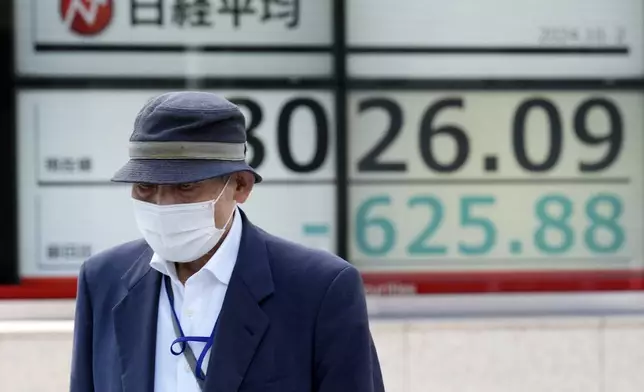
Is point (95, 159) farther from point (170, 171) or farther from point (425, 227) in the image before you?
point (170, 171)

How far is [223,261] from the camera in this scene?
6.13ft

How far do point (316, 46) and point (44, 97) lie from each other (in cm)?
140

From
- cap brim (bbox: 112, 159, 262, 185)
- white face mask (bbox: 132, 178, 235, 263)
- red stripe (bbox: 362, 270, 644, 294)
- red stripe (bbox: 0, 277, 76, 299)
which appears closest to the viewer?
cap brim (bbox: 112, 159, 262, 185)

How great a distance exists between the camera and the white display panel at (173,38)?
450 centimetres

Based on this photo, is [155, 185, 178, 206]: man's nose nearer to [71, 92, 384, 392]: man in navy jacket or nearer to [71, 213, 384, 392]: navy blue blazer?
[71, 92, 384, 392]: man in navy jacket

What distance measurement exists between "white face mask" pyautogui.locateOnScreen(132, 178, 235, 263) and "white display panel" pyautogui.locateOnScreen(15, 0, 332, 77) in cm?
276

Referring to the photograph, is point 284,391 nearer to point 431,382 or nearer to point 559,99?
point 431,382

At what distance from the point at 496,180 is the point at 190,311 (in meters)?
3.16

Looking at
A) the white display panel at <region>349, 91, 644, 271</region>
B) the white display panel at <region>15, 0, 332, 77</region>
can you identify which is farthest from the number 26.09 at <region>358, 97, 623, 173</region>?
the white display panel at <region>15, 0, 332, 77</region>

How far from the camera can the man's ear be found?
188cm

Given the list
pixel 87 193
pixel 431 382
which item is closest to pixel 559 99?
pixel 431 382

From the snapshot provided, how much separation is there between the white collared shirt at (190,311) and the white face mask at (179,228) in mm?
36

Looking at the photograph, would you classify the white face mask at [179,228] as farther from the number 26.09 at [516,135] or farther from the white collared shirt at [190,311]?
the number 26.09 at [516,135]

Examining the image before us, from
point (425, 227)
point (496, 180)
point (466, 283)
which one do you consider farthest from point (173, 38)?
point (466, 283)
